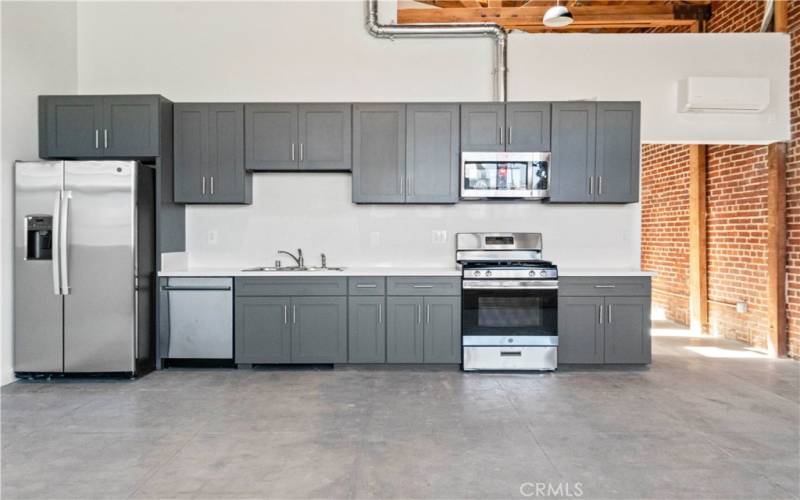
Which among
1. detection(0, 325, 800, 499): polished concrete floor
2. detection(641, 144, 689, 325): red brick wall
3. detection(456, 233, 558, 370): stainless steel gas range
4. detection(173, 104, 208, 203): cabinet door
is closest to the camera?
detection(0, 325, 800, 499): polished concrete floor

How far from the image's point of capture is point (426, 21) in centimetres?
591

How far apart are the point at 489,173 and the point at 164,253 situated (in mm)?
3012

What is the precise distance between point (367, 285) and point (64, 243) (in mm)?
2432

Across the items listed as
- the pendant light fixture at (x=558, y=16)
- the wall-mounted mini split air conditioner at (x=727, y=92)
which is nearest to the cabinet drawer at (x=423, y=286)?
the pendant light fixture at (x=558, y=16)

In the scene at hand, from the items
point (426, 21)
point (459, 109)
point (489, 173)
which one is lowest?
point (489, 173)

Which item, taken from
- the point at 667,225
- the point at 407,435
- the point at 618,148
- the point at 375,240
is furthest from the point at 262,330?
the point at 667,225

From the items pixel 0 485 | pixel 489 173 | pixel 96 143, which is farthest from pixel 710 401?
pixel 96 143

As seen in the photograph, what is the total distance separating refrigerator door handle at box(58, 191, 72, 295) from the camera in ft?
14.0

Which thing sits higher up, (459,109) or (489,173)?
(459,109)

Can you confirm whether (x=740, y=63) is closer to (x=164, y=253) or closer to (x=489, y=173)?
(x=489, y=173)

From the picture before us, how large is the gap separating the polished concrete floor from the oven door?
0.32 m

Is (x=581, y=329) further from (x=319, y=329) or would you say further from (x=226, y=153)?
(x=226, y=153)

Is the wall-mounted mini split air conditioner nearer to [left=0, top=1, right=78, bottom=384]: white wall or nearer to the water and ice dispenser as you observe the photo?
the water and ice dispenser

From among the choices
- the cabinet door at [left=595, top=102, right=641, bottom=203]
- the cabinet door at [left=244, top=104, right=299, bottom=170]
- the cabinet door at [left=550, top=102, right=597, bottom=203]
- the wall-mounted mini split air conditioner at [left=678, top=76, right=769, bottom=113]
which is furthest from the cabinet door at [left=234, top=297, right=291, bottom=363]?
the wall-mounted mini split air conditioner at [left=678, top=76, right=769, bottom=113]
